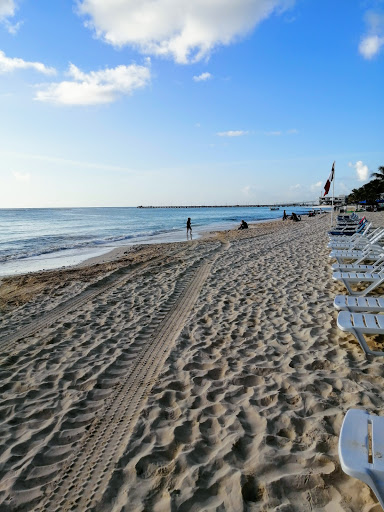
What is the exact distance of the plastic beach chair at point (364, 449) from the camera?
159 cm

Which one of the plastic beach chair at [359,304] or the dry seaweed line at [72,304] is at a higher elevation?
the plastic beach chair at [359,304]

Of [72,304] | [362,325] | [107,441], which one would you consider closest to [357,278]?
[362,325]

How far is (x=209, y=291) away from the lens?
22.3 feet

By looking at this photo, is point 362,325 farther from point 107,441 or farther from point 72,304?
point 72,304

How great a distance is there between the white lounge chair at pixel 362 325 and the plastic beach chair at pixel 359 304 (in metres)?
0.45

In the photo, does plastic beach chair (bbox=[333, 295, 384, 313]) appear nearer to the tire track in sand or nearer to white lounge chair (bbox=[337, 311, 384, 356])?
white lounge chair (bbox=[337, 311, 384, 356])

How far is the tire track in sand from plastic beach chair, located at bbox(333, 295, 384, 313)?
7.27 ft

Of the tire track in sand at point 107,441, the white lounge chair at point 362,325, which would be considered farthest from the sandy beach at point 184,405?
the white lounge chair at point 362,325

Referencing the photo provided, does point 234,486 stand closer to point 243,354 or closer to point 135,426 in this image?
point 135,426

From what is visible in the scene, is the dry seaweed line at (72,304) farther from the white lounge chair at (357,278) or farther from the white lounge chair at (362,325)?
the white lounge chair at (357,278)

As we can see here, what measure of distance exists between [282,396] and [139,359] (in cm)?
175

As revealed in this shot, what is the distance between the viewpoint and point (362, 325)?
3492mm

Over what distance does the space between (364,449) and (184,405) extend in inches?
65.5

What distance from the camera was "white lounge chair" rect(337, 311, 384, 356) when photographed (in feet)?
11.2
